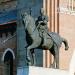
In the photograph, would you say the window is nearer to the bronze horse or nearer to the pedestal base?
the bronze horse

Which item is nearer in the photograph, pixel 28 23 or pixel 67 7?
pixel 28 23

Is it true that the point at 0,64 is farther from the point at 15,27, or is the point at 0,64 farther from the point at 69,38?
the point at 69,38

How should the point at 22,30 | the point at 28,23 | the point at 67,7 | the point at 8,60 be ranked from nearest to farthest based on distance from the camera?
the point at 28,23 < the point at 67,7 < the point at 22,30 < the point at 8,60

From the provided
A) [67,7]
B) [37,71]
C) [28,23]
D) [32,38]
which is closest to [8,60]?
[67,7]

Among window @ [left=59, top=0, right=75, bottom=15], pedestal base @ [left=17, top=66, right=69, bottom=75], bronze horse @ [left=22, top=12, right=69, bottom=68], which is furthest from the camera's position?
window @ [left=59, top=0, right=75, bottom=15]

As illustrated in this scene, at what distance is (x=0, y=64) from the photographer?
21500mm

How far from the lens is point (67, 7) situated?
62.7 feet

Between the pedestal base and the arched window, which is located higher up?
the pedestal base

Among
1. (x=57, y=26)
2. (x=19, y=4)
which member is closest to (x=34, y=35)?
(x=57, y=26)

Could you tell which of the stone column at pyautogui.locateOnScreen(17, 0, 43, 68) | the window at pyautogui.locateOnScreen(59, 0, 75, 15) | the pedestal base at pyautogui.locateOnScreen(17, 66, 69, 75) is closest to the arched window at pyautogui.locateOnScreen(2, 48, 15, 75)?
the stone column at pyautogui.locateOnScreen(17, 0, 43, 68)

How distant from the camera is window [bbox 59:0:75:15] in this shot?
18.9 m

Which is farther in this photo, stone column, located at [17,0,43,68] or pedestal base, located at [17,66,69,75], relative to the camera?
stone column, located at [17,0,43,68]

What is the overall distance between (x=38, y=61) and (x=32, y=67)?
4253mm

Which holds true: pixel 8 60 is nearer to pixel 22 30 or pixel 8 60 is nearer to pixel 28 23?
pixel 22 30
